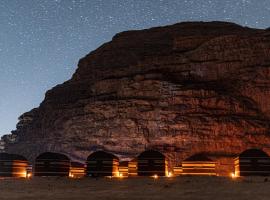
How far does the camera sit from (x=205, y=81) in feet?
236

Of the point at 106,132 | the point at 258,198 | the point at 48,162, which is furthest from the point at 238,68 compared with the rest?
the point at 258,198

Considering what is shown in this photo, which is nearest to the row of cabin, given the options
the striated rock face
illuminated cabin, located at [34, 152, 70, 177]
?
illuminated cabin, located at [34, 152, 70, 177]

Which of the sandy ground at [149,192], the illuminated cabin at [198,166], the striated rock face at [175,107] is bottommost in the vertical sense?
the sandy ground at [149,192]

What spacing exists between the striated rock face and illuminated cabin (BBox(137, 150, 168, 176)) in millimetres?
20315

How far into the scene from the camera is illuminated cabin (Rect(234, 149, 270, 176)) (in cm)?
3747

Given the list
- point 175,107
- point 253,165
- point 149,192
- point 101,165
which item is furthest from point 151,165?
point 175,107

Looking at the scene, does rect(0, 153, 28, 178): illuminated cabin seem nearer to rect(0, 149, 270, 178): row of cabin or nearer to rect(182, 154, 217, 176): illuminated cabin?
rect(0, 149, 270, 178): row of cabin

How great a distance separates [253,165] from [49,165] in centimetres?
2118

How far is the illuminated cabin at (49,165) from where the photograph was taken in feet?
138

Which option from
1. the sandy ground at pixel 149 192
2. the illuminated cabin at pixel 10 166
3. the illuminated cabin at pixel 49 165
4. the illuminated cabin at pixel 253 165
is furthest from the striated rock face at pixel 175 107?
the sandy ground at pixel 149 192

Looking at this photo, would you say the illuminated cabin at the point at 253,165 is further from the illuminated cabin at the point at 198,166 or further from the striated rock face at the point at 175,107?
the striated rock face at the point at 175,107

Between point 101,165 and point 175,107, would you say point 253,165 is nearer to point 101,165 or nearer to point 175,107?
point 101,165

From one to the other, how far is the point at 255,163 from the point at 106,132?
35.1 metres

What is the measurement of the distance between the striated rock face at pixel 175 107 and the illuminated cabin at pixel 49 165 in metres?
23.7
